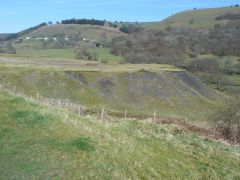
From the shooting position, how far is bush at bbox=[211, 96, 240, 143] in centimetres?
1723

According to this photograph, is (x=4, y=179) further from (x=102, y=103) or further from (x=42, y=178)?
(x=102, y=103)

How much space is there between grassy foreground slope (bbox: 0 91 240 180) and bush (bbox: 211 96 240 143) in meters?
4.69

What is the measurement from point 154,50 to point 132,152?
119 meters

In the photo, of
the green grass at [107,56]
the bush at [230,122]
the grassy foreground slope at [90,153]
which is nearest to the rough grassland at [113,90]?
the bush at [230,122]

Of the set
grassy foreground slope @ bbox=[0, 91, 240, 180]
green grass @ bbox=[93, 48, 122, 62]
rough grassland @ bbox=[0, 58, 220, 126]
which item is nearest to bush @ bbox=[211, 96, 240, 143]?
grassy foreground slope @ bbox=[0, 91, 240, 180]

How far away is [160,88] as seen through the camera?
59.0m

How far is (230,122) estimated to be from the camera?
1958cm

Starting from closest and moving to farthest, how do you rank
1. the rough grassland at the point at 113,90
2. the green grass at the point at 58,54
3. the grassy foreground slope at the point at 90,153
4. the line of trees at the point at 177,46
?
the grassy foreground slope at the point at 90,153 < the rough grassland at the point at 113,90 < the line of trees at the point at 177,46 < the green grass at the point at 58,54

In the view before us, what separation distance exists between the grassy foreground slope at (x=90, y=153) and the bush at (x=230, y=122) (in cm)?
469

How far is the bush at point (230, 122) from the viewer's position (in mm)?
17234

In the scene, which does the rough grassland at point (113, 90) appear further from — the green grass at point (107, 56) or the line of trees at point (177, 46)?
the green grass at point (107, 56)

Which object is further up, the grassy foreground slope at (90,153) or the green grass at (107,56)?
the green grass at (107,56)

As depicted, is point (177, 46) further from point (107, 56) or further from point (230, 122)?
point (230, 122)

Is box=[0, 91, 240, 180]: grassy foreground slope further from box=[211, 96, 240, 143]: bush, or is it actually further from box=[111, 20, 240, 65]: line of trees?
box=[111, 20, 240, 65]: line of trees
